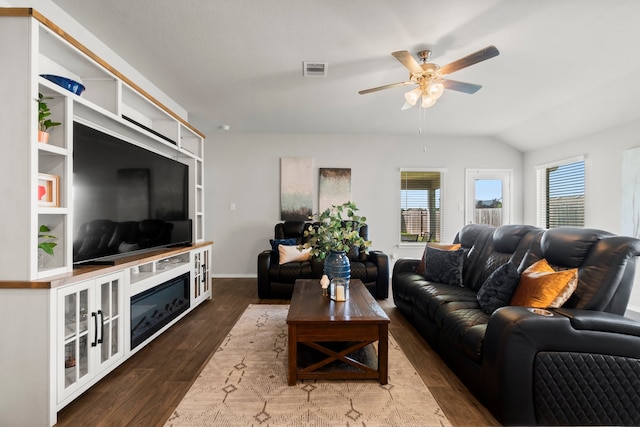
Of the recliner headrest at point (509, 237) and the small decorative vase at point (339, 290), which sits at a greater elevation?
the recliner headrest at point (509, 237)

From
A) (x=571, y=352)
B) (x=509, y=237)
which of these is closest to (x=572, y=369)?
(x=571, y=352)

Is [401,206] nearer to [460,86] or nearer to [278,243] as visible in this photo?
[278,243]

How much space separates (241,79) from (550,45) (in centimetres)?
285

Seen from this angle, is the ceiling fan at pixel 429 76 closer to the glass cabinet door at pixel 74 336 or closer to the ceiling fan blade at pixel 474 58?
the ceiling fan blade at pixel 474 58

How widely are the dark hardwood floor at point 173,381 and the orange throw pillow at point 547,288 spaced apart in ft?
2.32

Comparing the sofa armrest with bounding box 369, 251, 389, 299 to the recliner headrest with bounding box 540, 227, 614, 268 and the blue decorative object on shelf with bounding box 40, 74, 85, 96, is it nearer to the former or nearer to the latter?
the recliner headrest with bounding box 540, 227, 614, 268

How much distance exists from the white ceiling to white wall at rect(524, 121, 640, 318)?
0.18 m

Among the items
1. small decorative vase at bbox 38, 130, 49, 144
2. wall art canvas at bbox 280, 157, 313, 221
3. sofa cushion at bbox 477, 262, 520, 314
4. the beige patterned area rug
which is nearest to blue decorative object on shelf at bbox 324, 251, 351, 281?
the beige patterned area rug

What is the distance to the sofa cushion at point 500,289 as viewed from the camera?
198 centimetres

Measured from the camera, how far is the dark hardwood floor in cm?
161

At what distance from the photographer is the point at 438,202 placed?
17.3 feet

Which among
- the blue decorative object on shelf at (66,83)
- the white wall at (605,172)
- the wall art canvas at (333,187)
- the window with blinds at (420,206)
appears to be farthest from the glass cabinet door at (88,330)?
the white wall at (605,172)

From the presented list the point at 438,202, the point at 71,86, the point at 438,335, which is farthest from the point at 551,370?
the point at 438,202

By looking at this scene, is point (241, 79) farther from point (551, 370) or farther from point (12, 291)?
point (551, 370)
